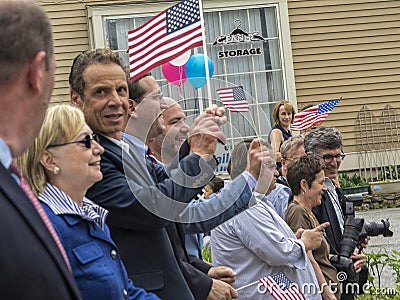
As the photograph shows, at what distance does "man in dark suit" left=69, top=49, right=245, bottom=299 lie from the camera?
11.8 ft

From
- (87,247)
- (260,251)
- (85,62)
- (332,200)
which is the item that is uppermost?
(85,62)

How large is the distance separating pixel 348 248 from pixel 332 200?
692 mm

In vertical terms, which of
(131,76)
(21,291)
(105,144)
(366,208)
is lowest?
(366,208)

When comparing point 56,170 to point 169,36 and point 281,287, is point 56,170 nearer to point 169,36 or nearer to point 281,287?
point 281,287

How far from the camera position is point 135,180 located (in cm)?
367

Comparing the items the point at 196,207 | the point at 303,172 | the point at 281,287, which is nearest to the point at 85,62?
the point at 196,207

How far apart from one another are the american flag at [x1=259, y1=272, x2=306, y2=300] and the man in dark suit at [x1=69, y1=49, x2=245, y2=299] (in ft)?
4.31

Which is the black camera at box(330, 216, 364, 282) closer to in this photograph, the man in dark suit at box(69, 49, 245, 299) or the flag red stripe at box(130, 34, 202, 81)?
the flag red stripe at box(130, 34, 202, 81)

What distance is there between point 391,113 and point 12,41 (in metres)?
17.3

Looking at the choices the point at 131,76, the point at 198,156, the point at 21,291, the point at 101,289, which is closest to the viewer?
the point at 21,291

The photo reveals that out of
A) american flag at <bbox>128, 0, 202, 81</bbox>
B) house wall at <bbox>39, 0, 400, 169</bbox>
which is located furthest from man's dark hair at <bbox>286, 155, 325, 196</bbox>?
house wall at <bbox>39, 0, 400, 169</bbox>

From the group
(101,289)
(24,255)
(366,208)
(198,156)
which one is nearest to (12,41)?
(24,255)

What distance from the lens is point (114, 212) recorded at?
143 inches

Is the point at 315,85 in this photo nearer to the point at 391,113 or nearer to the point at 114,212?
the point at 391,113
